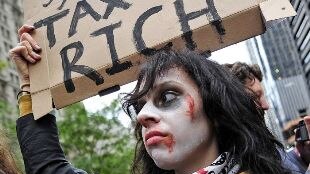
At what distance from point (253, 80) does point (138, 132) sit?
45.8 inches

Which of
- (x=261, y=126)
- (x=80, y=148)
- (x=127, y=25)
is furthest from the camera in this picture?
(x=80, y=148)

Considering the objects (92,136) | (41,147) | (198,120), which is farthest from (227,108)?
(92,136)

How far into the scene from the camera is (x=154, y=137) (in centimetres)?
188

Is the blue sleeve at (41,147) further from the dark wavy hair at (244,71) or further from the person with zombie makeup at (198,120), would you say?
the dark wavy hair at (244,71)

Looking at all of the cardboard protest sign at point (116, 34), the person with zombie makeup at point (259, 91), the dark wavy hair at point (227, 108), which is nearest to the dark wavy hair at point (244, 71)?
the person with zombie makeup at point (259, 91)

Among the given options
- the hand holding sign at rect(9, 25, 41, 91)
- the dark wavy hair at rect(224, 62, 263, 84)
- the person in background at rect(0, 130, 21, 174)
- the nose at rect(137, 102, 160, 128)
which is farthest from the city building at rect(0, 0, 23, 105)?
the nose at rect(137, 102, 160, 128)

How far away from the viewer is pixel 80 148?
77.5 ft

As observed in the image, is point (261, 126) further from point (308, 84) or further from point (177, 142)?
point (308, 84)

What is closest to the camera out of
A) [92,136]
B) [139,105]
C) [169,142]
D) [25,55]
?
[169,142]

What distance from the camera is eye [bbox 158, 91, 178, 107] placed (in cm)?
193

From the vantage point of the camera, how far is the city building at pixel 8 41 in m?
40.5

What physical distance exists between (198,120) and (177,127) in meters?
0.10

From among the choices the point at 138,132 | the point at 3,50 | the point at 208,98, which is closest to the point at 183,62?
the point at 208,98

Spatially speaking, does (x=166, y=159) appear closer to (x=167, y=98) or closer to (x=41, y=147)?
(x=167, y=98)
